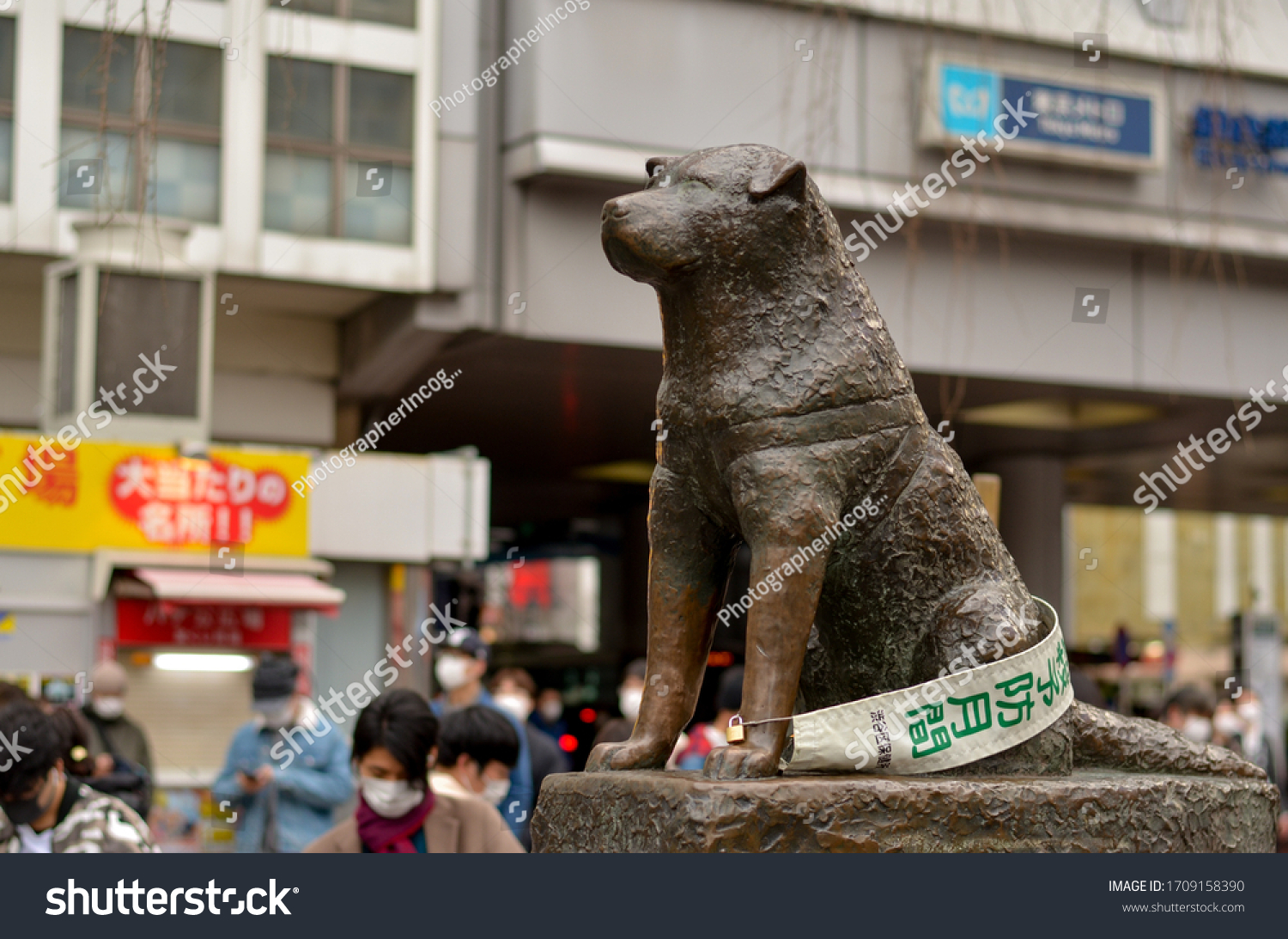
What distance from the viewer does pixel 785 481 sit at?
2375mm

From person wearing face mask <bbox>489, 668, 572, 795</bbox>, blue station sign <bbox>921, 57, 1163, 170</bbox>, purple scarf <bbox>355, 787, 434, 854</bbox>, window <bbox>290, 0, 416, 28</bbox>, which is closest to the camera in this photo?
purple scarf <bbox>355, 787, 434, 854</bbox>

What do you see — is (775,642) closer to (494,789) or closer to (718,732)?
(494,789)

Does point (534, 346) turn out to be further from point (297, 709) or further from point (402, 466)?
point (297, 709)

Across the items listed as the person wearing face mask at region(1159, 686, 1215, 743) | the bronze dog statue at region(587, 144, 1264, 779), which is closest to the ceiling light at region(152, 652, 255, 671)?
the person wearing face mask at region(1159, 686, 1215, 743)

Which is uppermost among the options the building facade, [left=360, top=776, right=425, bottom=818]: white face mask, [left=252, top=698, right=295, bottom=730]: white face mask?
the building facade

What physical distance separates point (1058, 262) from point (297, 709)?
23.7ft

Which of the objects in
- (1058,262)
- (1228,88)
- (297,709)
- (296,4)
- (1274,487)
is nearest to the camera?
(1228,88)

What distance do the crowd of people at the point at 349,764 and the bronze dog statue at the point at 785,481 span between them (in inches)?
13.9

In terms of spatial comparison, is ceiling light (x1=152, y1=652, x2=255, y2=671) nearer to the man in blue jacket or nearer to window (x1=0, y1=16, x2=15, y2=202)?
window (x1=0, y1=16, x2=15, y2=202)

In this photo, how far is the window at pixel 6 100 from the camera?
34.5 ft

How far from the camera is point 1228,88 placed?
3963 mm

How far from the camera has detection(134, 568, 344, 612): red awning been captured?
1027 centimetres

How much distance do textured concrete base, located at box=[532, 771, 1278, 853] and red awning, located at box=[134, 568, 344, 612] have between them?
8180 millimetres

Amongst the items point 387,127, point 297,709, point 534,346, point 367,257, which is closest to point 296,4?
point 387,127
